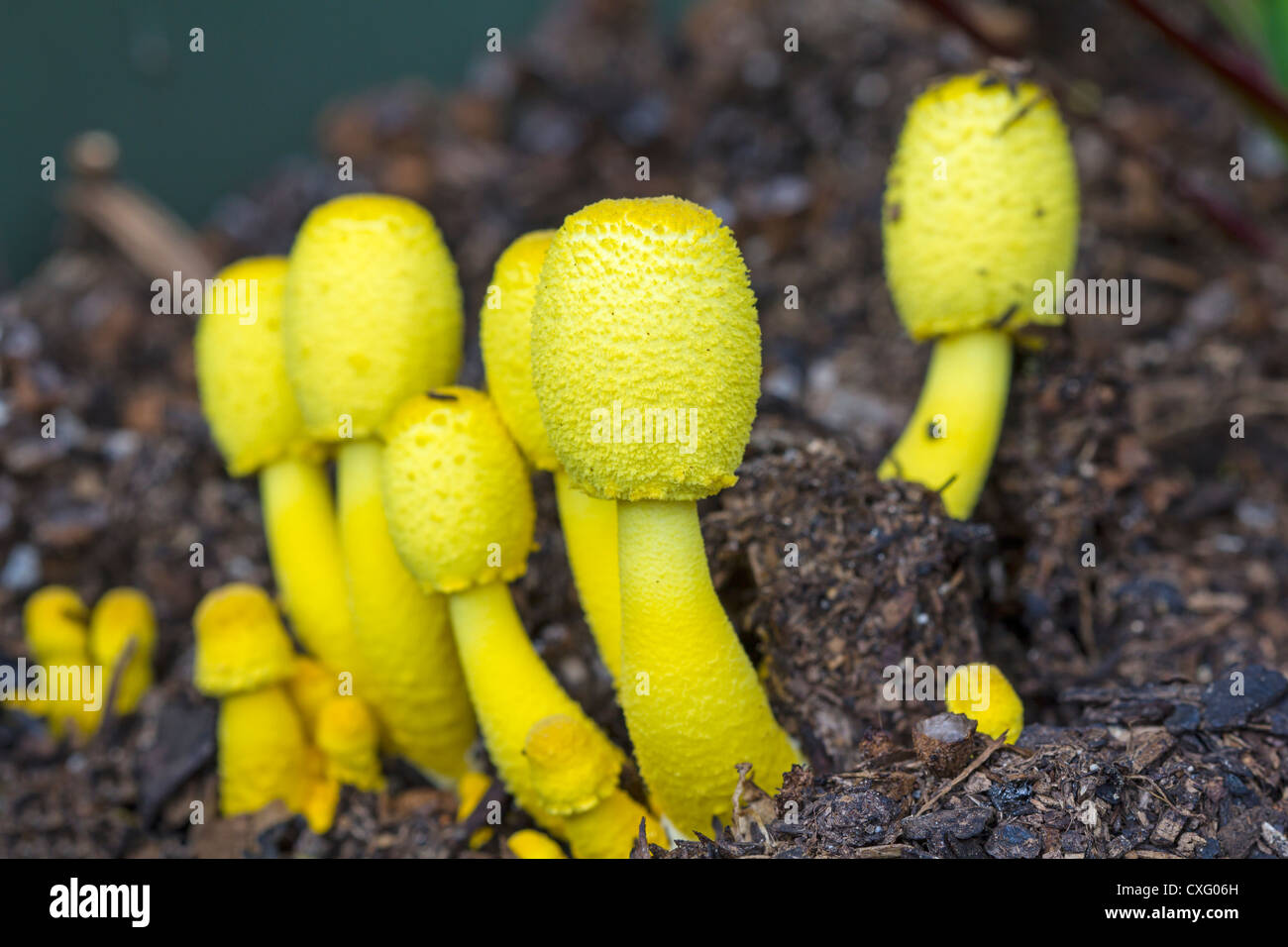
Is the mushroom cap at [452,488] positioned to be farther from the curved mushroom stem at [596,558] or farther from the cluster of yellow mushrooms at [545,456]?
the curved mushroom stem at [596,558]

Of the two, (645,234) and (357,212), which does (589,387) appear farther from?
(357,212)

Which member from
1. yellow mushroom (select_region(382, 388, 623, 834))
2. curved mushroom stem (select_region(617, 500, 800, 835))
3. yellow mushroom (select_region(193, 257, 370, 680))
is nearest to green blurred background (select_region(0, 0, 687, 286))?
yellow mushroom (select_region(193, 257, 370, 680))

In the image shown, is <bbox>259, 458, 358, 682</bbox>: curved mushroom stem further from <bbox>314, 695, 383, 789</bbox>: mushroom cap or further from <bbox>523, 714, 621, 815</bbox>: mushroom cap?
<bbox>523, 714, 621, 815</bbox>: mushroom cap

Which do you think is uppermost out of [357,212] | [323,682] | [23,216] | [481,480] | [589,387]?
[23,216]

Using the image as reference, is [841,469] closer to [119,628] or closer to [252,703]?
[252,703]

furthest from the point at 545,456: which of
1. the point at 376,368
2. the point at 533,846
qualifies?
the point at 533,846

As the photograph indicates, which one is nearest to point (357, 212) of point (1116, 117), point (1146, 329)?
point (1146, 329)

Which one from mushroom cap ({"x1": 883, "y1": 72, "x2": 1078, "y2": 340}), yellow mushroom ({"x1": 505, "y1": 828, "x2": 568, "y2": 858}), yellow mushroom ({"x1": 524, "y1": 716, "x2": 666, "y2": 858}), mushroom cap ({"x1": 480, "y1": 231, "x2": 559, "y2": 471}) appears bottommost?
yellow mushroom ({"x1": 505, "y1": 828, "x2": 568, "y2": 858})
